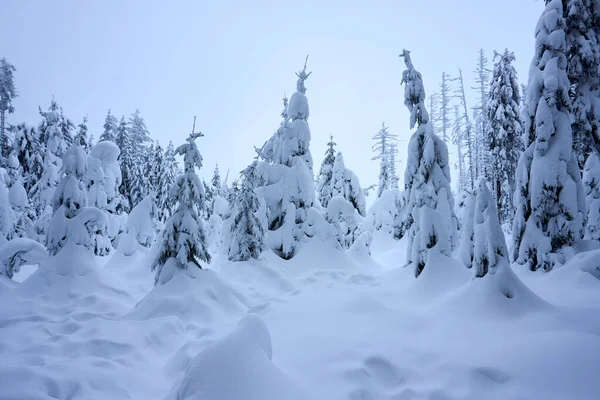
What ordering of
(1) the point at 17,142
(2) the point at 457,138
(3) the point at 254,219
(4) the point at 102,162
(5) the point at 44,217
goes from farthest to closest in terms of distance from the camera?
(2) the point at 457,138 < (1) the point at 17,142 < (4) the point at 102,162 < (5) the point at 44,217 < (3) the point at 254,219

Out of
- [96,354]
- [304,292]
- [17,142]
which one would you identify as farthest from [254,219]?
[17,142]

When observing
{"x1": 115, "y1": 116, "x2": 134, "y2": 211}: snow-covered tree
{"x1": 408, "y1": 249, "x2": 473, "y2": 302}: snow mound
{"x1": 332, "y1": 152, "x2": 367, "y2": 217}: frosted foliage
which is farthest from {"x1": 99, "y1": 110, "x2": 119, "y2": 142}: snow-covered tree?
{"x1": 408, "y1": 249, "x2": 473, "y2": 302}: snow mound

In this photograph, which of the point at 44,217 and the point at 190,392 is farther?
the point at 44,217

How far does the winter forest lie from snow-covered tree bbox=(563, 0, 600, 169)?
0.05 m

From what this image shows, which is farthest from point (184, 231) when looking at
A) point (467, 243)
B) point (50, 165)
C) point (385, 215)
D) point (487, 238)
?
point (385, 215)

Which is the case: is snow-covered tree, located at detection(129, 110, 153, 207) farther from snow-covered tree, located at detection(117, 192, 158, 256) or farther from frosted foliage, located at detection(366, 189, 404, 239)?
frosted foliage, located at detection(366, 189, 404, 239)

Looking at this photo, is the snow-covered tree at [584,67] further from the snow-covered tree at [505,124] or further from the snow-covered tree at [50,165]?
the snow-covered tree at [50,165]

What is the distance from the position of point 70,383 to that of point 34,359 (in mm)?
1425

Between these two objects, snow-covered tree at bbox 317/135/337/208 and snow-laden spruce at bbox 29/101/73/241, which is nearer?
snow-laden spruce at bbox 29/101/73/241

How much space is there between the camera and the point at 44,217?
1978 cm

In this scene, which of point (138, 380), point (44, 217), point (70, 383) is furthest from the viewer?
point (44, 217)

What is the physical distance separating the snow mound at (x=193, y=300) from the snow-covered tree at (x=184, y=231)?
0.38 m

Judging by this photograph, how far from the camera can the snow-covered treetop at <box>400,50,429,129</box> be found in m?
12.4

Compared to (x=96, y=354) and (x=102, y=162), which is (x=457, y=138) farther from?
(x=96, y=354)
